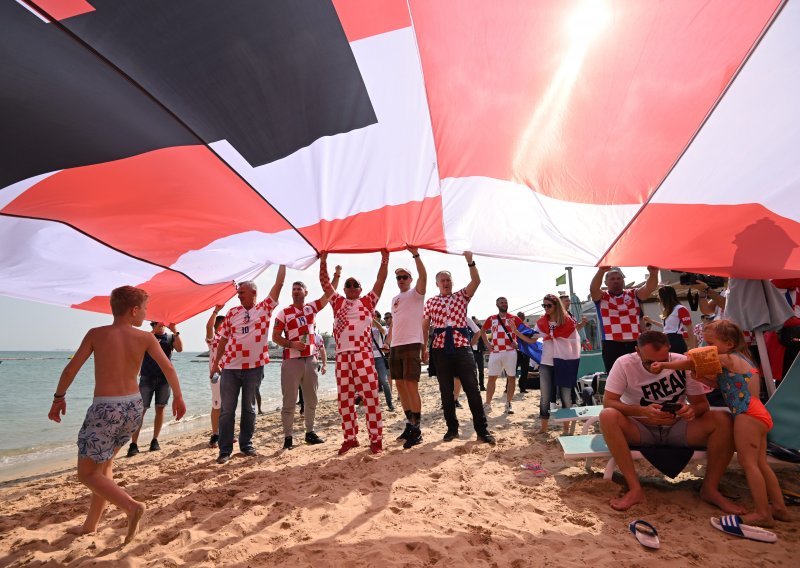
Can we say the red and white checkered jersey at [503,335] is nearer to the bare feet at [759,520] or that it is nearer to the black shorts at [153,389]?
the bare feet at [759,520]

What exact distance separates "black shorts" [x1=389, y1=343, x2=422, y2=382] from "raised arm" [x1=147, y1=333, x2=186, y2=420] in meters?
2.21

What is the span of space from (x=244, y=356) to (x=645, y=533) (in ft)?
11.8

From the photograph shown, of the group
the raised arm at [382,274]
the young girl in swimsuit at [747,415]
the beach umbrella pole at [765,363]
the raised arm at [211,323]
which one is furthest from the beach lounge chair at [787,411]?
the raised arm at [211,323]

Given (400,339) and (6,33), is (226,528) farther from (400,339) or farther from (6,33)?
(6,33)

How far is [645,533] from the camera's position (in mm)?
2182

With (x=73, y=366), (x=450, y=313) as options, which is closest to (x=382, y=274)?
(x=450, y=313)

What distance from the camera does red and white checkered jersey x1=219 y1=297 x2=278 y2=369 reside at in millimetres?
4250

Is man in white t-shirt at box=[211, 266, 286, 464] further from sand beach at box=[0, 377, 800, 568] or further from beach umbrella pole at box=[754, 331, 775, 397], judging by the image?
beach umbrella pole at box=[754, 331, 775, 397]

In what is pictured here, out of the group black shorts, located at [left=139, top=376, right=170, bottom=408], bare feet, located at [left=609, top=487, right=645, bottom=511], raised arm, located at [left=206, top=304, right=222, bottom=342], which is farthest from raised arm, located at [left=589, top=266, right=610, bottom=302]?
black shorts, located at [left=139, top=376, right=170, bottom=408]

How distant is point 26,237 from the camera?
328 centimetres

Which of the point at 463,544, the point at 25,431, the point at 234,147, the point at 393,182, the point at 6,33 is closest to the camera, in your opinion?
the point at 6,33

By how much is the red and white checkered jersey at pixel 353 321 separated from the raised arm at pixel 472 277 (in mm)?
987

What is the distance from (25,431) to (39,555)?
28.3 ft

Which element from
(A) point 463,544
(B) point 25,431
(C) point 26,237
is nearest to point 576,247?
(A) point 463,544
